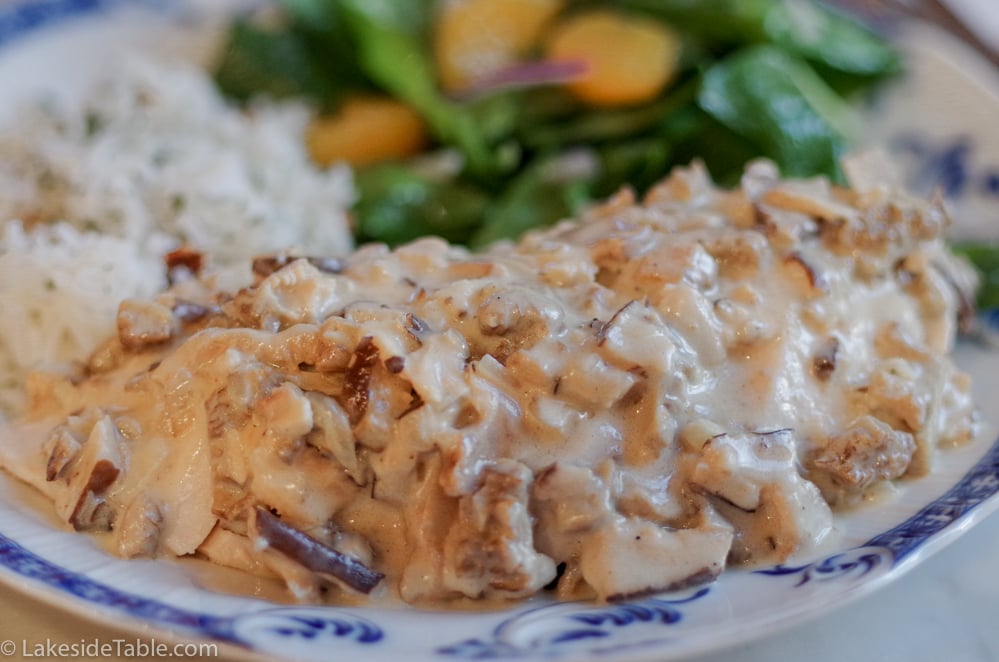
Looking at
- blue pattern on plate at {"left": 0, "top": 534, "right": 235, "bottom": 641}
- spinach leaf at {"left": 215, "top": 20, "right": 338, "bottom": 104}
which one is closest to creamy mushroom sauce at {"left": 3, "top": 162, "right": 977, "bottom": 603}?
blue pattern on plate at {"left": 0, "top": 534, "right": 235, "bottom": 641}

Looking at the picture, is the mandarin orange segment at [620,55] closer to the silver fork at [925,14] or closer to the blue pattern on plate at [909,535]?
the silver fork at [925,14]

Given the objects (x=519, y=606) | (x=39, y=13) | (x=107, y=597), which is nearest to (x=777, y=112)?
(x=519, y=606)

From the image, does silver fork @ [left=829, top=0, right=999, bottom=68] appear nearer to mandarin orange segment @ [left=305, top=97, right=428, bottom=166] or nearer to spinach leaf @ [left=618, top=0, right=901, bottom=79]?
spinach leaf @ [left=618, top=0, right=901, bottom=79]

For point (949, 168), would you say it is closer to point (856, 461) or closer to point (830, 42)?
point (830, 42)

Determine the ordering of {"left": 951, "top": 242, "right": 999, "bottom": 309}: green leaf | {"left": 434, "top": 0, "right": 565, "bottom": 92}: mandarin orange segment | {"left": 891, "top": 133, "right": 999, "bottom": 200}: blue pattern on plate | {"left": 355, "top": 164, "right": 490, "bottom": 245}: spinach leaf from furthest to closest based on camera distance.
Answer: {"left": 434, "top": 0, "right": 565, "bottom": 92}: mandarin orange segment → {"left": 355, "top": 164, "right": 490, "bottom": 245}: spinach leaf → {"left": 891, "top": 133, "right": 999, "bottom": 200}: blue pattern on plate → {"left": 951, "top": 242, "right": 999, "bottom": 309}: green leaf


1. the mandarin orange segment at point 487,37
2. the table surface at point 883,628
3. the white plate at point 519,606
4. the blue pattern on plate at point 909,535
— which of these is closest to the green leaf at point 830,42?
the mandarin orange segment at point 487,37

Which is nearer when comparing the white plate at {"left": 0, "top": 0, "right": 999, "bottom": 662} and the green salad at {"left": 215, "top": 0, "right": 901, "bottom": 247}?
the white plate at {"left": 0, "top": 0, "right": 999, "bottom": 662}

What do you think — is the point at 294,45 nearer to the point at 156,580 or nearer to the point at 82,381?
the point at 82,381
